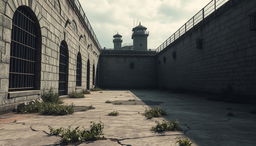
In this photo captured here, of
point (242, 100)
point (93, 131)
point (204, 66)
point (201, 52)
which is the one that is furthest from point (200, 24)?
point (93, 131)

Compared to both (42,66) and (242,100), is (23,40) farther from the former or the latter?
(242,100)

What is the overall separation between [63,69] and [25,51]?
165 inches

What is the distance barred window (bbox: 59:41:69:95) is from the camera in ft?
32.4

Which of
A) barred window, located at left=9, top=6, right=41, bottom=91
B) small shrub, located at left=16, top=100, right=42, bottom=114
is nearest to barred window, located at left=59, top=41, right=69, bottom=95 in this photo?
barred window, located at left=9, top=6, right=41, bottom=91

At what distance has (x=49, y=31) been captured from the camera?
7.65m

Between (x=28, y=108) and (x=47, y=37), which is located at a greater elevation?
(x=47, y=37)

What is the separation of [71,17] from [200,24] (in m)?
8.53

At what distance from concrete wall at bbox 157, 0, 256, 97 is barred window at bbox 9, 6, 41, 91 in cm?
863

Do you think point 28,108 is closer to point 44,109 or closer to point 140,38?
point 44,109

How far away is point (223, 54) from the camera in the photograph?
10289 millimetres

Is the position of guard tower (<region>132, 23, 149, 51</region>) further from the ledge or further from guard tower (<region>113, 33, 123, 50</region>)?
the ledge

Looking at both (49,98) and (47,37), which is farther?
(47,37)

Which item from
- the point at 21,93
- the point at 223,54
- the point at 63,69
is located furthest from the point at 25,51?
the point at 223,54

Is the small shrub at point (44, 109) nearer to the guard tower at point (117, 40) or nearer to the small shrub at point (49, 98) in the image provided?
the small shrub at point (49, 98)
